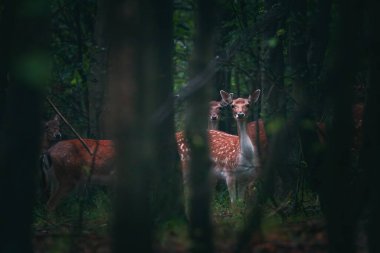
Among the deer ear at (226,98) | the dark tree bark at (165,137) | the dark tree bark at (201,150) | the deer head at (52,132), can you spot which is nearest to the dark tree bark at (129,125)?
the dark tree bark at (201,150)

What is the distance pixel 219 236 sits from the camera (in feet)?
22.3

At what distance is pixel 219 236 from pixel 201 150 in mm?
2006

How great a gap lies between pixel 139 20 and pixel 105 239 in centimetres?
312

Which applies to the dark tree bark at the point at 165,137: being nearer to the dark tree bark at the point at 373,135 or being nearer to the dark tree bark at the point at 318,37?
the dark tree bark at the point at 318,37

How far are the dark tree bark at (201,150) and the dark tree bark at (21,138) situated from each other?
1099mm

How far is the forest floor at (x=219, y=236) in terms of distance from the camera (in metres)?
6.35

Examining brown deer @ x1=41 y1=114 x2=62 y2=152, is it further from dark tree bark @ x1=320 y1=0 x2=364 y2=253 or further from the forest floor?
→ dark tree bark @ x1=320 y1=0 x2=364 y2=253

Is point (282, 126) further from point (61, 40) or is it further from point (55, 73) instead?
point (61, 40)

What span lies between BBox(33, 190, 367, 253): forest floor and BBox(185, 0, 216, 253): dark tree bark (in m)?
1.10

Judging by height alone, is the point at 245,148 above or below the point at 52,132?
below

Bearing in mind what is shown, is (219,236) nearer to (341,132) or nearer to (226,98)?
(341,132)

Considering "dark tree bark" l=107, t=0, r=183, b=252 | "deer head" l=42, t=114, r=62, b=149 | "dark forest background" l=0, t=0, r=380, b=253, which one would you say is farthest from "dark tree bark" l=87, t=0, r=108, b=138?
"dark tree bark" l=107, t=0, r=183, b=252

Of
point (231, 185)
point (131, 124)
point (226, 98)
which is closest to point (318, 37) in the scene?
point (231, 185)

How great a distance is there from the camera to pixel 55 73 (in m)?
12.0
